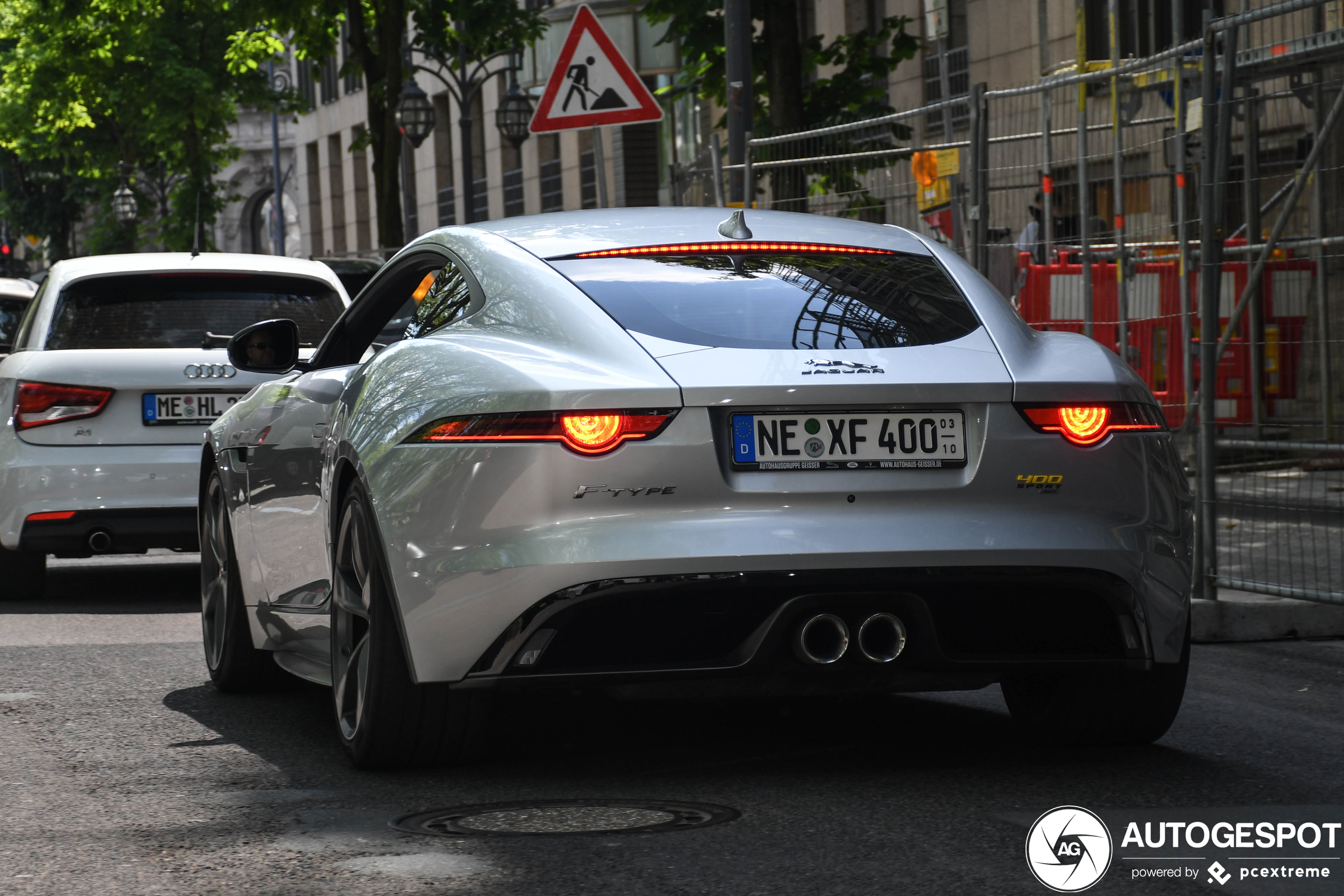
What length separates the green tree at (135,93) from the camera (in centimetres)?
4128

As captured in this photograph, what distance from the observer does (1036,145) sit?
9.75 m

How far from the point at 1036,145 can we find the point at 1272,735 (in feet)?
14.9

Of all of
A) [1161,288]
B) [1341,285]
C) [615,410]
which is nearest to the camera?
[615,410]

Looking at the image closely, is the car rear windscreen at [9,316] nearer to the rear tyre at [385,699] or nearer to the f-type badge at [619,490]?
the rear tyre at [385,699]

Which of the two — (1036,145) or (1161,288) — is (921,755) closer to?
(1161,288)

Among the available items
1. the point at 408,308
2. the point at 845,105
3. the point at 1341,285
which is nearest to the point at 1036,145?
the point at 1341,285

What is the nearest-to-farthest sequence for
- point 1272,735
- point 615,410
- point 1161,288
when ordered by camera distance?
point 615,410, point 1272,735, point 1161,288

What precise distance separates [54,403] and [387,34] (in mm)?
17453

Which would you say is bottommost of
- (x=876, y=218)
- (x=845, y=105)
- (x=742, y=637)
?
(x=742, y=637)

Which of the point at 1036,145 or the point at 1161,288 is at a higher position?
the point at 1036,145

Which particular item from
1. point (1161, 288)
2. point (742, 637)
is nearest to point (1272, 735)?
point (742, 637)

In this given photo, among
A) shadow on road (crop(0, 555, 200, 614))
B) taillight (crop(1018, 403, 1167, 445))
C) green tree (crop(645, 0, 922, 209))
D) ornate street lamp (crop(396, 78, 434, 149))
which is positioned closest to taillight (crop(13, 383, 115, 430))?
shadow on road (crop(0, 555, 200, 614))

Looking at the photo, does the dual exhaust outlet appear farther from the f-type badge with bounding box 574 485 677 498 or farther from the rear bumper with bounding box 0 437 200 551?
the rear bumper with bounding box 0 437 200 551

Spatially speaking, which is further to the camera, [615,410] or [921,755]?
[921,755]
